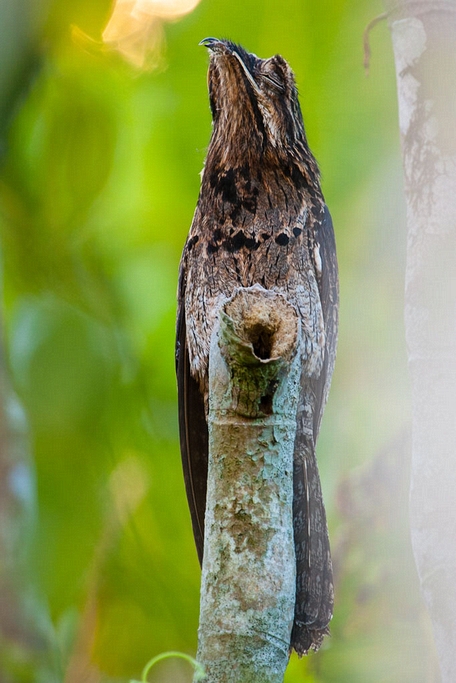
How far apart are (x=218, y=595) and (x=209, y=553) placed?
0.06 m

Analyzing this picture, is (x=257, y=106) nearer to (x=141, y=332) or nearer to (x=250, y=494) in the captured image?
(x=141, y=332)

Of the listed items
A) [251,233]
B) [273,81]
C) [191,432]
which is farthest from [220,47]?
[191,432]

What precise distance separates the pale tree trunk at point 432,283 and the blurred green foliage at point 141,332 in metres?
0.17

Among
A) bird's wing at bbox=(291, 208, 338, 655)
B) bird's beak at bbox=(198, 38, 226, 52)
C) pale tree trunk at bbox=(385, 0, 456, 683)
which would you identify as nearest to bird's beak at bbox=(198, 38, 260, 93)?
bird's beak at bbox=(198, 38, 226, 52)

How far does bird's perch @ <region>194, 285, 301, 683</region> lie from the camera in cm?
102

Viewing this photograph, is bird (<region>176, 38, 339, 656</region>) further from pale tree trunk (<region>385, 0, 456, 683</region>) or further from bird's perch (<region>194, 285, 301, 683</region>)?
bird's perch (<region>194, 285, 301, 683</region>)

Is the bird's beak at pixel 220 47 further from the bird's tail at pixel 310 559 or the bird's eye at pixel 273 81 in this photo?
the bird's tail at pixel 310 559

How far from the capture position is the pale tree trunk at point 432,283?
48.0 inches

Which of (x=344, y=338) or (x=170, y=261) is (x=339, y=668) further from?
(x=170, y=261)

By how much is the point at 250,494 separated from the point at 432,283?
1.73 feet

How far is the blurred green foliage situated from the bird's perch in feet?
1.54

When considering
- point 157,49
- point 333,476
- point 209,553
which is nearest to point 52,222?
point 157,49

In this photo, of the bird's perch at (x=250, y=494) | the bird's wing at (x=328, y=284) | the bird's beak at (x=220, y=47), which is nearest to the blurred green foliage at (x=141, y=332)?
the bird's wing at (x=328, y=284)

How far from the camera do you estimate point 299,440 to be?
1584 mm
